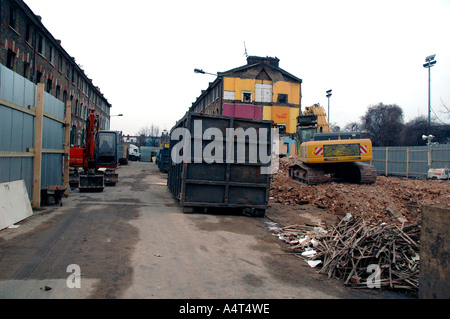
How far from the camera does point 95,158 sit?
18547 millimetres

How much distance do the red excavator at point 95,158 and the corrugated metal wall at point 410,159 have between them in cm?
1947

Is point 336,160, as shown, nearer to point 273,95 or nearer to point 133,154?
point 273,95

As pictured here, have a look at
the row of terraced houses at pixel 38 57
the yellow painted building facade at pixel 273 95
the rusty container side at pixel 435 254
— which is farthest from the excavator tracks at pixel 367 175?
the yellow painted building facade at pixel 273 95

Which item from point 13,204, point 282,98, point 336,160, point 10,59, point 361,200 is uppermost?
point 282,98

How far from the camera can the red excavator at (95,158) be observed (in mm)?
14047

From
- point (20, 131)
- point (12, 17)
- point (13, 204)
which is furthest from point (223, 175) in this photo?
point (12, 17)

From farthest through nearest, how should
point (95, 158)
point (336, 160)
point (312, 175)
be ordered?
point (95, 158), point (312, 175), point (336, 160)

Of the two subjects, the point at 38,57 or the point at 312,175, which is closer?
the point at 312,175

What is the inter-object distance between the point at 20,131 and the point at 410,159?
2339cm

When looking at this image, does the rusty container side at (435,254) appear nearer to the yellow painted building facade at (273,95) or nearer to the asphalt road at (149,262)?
the asphalt road at (149,262)

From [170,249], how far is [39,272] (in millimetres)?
2006
